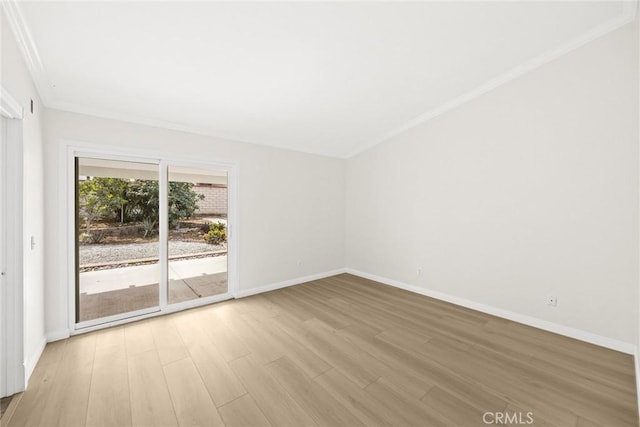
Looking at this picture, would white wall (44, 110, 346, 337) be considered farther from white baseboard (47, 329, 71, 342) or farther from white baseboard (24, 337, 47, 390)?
white baseboard (24, 337, 47, 390)

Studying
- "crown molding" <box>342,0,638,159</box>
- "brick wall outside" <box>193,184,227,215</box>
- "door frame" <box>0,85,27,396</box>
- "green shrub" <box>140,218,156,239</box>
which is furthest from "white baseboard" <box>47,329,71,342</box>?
→ "crown molding" <box>342,0,638,159</box>

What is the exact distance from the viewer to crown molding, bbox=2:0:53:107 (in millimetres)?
1554

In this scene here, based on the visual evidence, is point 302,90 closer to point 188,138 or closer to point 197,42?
point 197,42

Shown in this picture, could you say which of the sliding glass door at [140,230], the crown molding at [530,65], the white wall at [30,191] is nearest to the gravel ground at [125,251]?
the sliding glass door at [140,230]

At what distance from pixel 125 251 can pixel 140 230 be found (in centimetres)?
31

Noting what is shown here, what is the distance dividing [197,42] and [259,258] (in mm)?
2892

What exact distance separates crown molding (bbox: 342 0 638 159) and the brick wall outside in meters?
2.93

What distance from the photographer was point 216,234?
3.86 metres

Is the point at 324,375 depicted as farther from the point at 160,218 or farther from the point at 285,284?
the point at 160,218

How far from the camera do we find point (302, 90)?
9.50ft

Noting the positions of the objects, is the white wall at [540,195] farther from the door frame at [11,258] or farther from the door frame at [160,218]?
the door frame at [11,258]

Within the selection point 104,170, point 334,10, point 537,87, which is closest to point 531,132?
point 537,87

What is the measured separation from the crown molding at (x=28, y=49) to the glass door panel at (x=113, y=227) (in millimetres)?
687

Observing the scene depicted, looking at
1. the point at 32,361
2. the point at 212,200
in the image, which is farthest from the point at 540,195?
the point at 32,361
